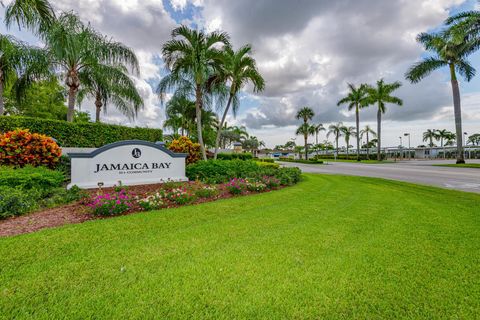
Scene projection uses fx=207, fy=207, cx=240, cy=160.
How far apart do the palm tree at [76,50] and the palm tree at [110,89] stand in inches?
16.0

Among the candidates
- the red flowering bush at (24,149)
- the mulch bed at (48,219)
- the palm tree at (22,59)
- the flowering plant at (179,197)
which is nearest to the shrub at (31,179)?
the red flowering bush at (24,149)

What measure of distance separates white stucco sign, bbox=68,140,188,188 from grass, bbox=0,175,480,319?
345 cm

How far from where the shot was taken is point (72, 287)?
214 cm

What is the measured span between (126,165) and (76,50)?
6964mm

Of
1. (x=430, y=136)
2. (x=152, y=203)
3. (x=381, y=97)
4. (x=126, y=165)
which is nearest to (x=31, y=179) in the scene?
(x=126, y=165)

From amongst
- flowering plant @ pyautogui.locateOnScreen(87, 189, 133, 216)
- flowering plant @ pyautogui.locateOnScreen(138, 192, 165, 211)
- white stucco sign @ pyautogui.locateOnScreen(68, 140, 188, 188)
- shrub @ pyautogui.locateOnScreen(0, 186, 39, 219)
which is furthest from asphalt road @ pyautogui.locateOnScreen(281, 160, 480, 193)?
shrub @ pyautogui.locateOnScreen(0, 186, 39, 219)

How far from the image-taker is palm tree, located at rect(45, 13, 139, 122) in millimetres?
9523

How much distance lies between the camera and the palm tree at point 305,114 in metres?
42.6

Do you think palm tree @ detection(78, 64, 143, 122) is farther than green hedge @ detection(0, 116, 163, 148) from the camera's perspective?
Yes

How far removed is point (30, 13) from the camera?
23.0ft

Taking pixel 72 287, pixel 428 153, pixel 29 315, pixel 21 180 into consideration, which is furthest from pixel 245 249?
pixel 428 153

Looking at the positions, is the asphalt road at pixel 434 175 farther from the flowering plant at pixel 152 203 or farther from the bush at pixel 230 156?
the flowering plant at pixel 152 203

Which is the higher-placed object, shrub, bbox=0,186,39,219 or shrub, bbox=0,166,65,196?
shrub, bbox=0,166,65,196

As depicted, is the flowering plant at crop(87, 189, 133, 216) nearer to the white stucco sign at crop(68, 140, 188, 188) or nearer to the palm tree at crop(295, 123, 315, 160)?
the white stucco sign at crop(68, 140, 188, 188)
